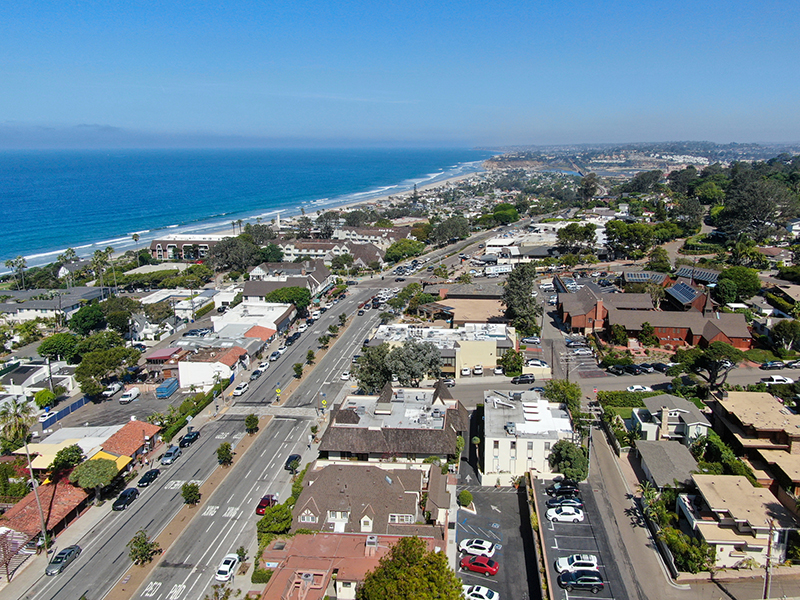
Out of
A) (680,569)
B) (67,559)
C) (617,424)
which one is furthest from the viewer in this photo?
(617,424)

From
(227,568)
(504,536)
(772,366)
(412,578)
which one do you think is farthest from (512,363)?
(412,578)

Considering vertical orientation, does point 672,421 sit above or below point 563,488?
above

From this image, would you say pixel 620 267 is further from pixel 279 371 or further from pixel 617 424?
pixel 279 371

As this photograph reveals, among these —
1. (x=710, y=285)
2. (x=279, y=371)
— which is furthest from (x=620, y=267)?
(x=279, y=371)

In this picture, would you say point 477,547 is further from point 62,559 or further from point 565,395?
point 62,559

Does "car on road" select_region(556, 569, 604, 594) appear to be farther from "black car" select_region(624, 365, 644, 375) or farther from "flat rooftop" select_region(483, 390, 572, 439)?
"black car" select_region(624, 365, 644, 375)

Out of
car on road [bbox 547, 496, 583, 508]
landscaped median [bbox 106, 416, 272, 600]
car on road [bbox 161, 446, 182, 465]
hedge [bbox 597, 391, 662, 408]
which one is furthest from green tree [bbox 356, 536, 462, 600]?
hedge [bbox 597, 391, 662, 408]
